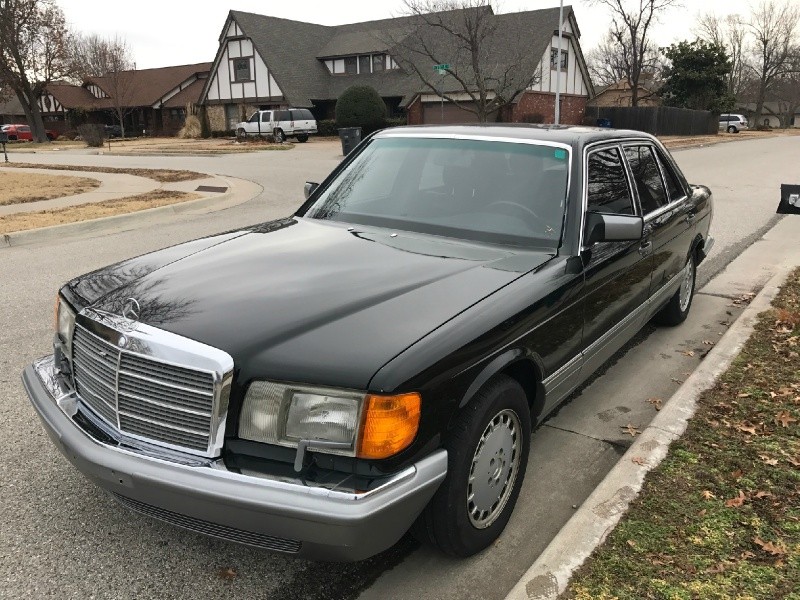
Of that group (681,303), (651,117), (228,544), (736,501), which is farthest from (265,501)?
(651,117)

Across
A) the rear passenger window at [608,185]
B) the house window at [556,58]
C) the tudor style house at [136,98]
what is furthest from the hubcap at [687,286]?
the tudor style house at [136,98]

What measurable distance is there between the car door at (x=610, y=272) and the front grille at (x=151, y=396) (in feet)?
6.74

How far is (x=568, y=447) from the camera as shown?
3.94 m

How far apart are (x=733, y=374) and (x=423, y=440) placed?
3.10 meters

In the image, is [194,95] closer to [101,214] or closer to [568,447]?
[101,214]

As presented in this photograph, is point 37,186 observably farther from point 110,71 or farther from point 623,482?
point 110,71

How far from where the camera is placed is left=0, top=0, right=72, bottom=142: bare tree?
49.4 m

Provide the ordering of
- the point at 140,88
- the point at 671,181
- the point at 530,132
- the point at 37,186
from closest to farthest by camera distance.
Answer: the point at 530,132, the point at 671,181, the point at 37,186, the point at 140,88

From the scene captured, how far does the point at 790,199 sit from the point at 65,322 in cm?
1173

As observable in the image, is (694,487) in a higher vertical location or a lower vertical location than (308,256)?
lower

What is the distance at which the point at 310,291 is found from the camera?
2873 mm


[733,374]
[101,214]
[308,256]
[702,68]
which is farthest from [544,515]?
[702,68]

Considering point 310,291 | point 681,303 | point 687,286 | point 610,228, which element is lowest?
point 681,303

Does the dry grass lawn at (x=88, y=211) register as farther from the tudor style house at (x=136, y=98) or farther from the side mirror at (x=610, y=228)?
the tudor style house at (x=136, y=98)
